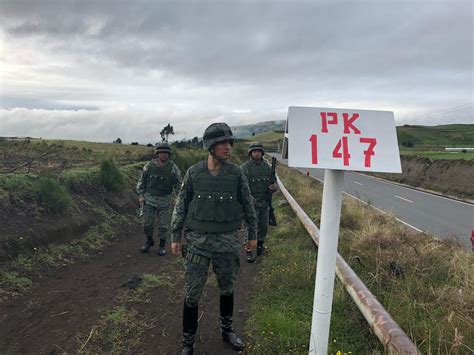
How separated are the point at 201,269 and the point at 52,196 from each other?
4874 mm

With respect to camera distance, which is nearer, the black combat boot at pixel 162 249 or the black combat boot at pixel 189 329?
the black combat boot at pixel 189 329

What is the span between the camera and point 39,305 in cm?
488

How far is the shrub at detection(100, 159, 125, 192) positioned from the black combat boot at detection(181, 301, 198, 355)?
23.9 ft

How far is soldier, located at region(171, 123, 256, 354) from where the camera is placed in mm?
3912

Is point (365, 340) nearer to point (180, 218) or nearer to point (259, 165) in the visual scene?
point (180, 218)

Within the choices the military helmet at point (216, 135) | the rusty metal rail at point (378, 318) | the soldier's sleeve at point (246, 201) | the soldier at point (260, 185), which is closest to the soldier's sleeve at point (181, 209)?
the military helmet at point (216, 135)

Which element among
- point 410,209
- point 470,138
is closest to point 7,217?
point 410,209

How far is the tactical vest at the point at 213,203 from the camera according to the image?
12.8 feet

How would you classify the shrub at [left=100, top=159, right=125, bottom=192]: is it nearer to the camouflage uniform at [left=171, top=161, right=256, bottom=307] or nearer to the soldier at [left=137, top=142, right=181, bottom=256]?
the soldier at [left=137, top=142, right=181, bottom=256]

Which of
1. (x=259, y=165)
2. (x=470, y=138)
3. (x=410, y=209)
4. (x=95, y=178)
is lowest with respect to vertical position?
(x=410, y=209)

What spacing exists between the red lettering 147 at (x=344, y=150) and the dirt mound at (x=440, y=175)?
22438 mm

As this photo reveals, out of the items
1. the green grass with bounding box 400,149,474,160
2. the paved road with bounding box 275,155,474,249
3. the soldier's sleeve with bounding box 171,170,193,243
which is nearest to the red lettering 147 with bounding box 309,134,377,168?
the soldier's sleeve with bounding box 171,170,193,243

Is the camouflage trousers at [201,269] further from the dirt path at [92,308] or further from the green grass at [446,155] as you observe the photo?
the green grass at [446,155]

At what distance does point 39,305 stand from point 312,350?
3.60 meters
